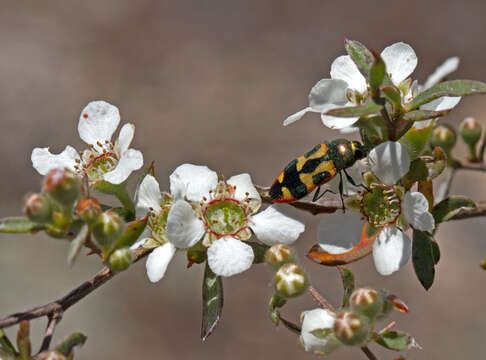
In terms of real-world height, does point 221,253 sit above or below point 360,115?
below

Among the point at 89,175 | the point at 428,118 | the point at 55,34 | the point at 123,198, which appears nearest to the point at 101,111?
the point at 89,175

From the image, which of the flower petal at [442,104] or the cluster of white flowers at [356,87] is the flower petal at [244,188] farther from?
the flower petal at [442,104]

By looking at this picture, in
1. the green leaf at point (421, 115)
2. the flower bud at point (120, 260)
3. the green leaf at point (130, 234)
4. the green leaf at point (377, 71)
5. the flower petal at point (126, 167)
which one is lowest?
the flower bud at point (120, 260)

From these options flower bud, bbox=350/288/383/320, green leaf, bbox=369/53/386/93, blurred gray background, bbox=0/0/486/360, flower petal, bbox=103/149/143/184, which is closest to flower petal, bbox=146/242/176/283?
flower petal, bbox=103/149/143/184

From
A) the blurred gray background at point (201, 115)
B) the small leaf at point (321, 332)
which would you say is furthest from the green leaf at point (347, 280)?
the blurred gray background at point (201, 115)

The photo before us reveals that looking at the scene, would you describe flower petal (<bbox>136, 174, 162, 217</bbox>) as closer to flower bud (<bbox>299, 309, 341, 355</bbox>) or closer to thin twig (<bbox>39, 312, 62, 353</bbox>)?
thin twig (<bbox>39, 312, 62, 353</bbox>)

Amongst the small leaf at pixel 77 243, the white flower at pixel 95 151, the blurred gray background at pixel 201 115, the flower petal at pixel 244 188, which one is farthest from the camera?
the blurred gray background at pixel 201 115

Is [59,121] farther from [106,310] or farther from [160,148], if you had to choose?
[106,310]

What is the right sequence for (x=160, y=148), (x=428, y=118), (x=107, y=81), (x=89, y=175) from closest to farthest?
(x=428, y=118)
(x=89, y=175)
(x=160, y=148)
(x=107, y=81)

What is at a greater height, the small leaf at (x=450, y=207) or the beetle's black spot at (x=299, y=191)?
the beetle's black spot at (x=299, y=191)
